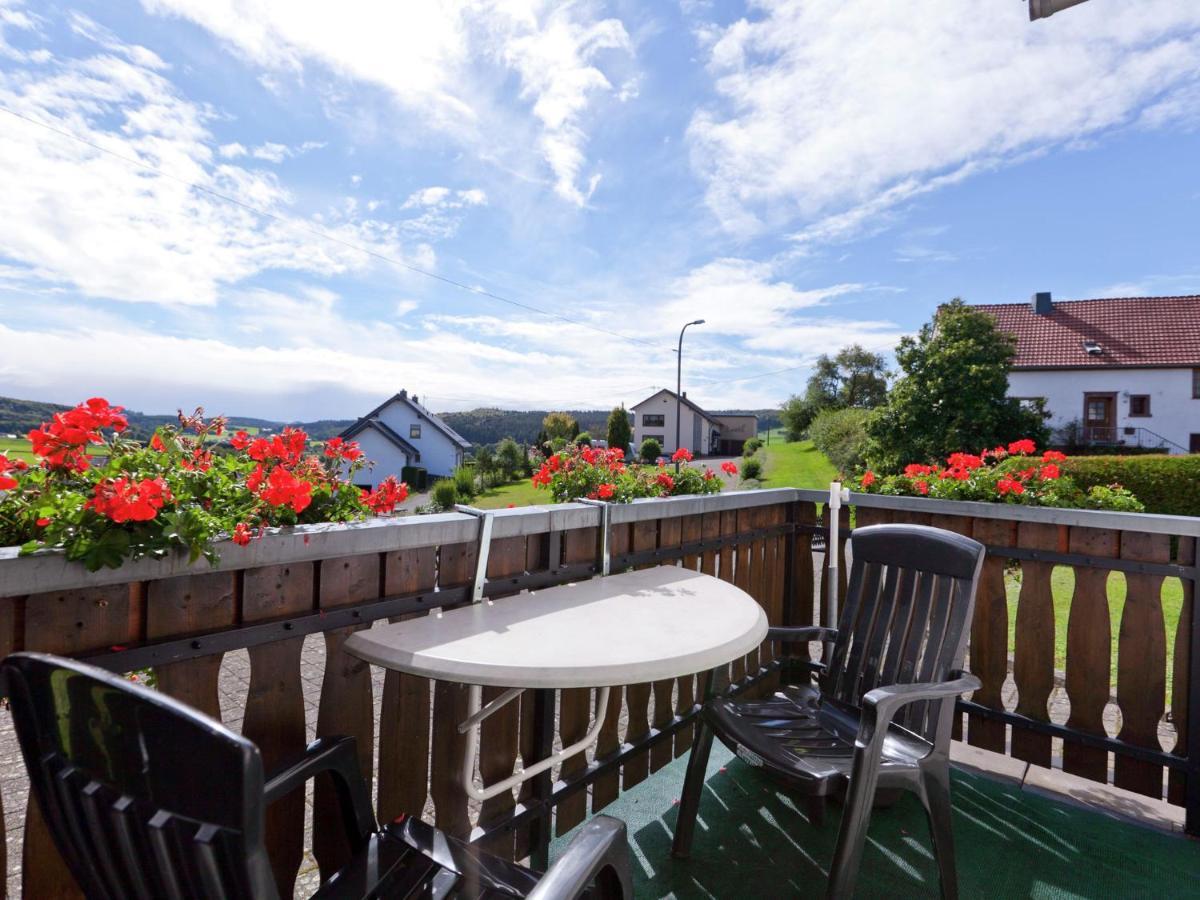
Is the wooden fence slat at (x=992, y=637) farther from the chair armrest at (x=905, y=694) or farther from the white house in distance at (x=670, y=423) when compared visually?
the white house in distance at (x=670, y=423)

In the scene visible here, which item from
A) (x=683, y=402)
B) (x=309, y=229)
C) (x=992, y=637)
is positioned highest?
(x=309, y=229)

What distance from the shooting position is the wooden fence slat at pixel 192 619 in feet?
3.49

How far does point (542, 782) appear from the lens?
A: 178 cm

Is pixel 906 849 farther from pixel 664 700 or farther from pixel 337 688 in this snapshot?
pixel 337 688

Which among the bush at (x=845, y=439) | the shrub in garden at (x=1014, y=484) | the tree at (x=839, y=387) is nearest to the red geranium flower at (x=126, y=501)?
the shrub in garden at (x=1014, y=484)

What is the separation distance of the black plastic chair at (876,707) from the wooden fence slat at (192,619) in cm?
131

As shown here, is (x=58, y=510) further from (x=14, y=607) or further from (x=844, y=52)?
(x=844, y=52)

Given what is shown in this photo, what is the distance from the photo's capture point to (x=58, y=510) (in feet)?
3.08

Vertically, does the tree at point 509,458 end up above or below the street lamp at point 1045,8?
below

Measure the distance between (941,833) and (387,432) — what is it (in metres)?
32.6

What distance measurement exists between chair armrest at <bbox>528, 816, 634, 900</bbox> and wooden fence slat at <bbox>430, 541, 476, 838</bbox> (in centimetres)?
67

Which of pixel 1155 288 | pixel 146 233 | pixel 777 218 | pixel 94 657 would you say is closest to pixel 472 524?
pixel 94 657

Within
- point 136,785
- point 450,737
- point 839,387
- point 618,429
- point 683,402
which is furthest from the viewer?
point 683,402

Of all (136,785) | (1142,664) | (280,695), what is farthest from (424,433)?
(136,785)
